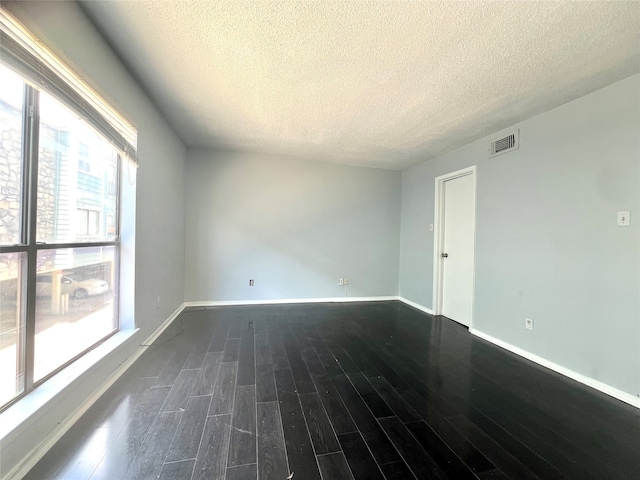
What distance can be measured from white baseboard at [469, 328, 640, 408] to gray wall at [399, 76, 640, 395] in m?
0.04

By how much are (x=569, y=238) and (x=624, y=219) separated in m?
0.37

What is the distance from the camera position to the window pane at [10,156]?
3.65 ft

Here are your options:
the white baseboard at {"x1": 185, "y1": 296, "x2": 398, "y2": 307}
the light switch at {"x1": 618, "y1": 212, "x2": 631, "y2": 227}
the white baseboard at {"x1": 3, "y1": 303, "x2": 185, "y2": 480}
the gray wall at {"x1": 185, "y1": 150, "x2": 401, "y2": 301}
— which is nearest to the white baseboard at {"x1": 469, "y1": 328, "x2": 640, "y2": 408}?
the light switch at {"x1": 618, "y1": 212, "x2": 631, "y2": 227}

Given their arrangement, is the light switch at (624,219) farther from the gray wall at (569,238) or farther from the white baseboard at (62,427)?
the white baseboard at (62,427)

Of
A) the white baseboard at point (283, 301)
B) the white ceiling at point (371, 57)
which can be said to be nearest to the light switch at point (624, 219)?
the white ceiling at point (371, 57)

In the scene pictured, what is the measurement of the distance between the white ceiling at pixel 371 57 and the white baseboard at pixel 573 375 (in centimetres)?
236

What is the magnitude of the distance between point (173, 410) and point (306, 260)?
281 cm

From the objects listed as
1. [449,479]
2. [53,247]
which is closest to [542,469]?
[449,479]

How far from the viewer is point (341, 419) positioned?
1.52 metres

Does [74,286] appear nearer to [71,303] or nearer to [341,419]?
[71,303]

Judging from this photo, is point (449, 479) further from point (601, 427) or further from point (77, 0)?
point (77, 0)

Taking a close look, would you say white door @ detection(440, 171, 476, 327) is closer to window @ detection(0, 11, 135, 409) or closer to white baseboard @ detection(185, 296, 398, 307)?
white baseboard @ detection(185, 296, 398, 307)

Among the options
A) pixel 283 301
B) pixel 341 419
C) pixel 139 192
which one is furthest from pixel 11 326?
pixel 283 301

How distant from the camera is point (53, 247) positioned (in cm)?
143
